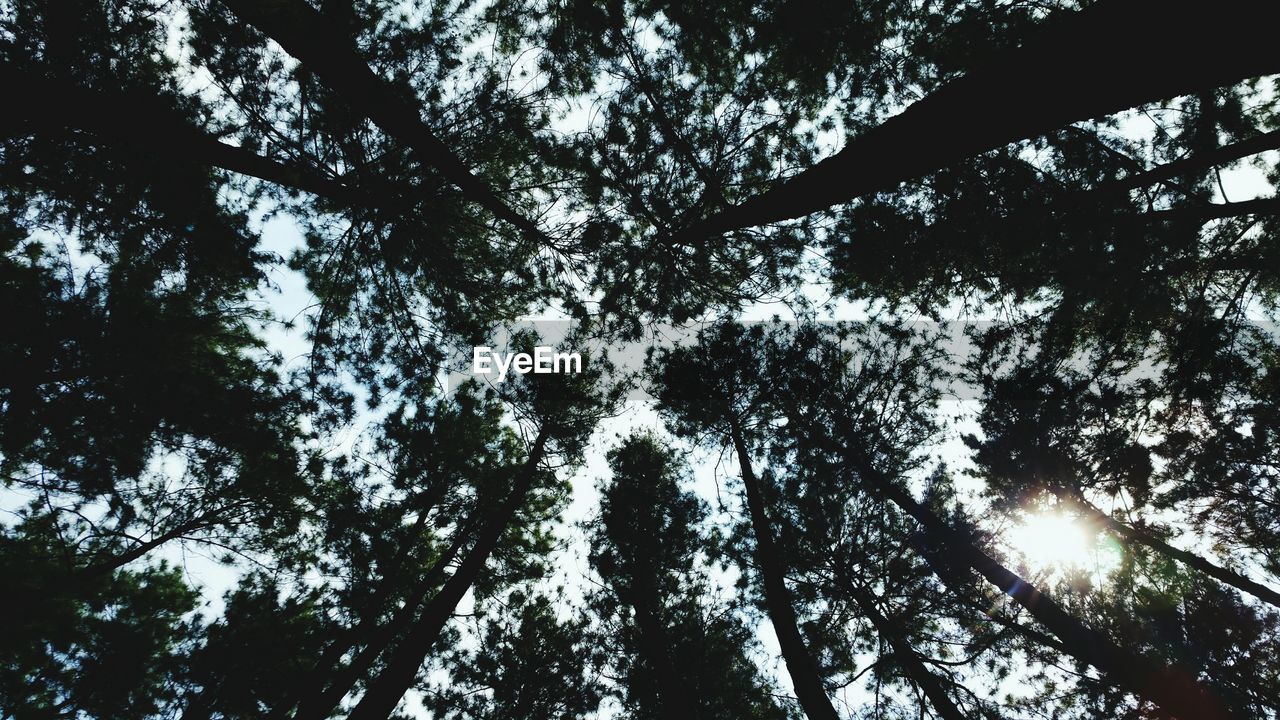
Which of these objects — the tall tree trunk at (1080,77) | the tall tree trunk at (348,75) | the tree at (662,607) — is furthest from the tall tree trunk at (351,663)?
the tall tree trunk at (1080,77)

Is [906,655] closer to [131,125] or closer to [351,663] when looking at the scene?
[351,663]

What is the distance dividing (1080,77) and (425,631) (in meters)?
8.85

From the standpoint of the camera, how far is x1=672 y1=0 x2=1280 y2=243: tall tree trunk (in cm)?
235

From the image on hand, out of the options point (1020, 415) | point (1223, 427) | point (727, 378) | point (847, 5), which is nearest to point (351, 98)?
point (847, 5)

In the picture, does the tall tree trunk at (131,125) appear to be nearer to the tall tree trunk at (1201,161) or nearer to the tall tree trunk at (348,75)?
the tall tree trunk at (348,75)

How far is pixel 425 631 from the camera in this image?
6.25 meters

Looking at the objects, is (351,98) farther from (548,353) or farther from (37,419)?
(37,419)

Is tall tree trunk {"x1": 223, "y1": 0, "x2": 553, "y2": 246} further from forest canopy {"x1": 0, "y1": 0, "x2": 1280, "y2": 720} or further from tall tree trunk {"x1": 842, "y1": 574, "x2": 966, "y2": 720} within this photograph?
tall tree trunk {"x1": 842, "y1": 574, "x2": 966, "y2": 720}

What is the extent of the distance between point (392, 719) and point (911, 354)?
490 inches

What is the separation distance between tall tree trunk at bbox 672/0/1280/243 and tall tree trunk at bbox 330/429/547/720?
25.1ft

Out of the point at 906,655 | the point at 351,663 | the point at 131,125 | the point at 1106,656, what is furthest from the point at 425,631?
the point at 1106,656

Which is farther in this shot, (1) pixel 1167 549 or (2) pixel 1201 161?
(1) pixel 1167 549

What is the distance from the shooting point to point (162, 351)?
6.28m

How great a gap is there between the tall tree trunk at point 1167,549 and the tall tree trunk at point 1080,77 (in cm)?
741
